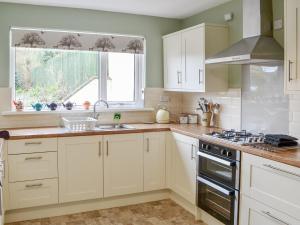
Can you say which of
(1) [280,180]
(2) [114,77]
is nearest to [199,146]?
(1) [280,180]

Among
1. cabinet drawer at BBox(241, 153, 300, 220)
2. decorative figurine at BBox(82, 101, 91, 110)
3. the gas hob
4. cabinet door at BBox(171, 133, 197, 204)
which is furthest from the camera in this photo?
decorative figurine at BBox(82, 101, 91, 110)

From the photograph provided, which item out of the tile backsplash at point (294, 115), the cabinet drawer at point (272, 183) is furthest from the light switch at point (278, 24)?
the cabinet drawer at point (272, 183)

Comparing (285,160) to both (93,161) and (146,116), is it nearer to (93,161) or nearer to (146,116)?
(93,161)

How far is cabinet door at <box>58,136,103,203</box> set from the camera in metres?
3.59

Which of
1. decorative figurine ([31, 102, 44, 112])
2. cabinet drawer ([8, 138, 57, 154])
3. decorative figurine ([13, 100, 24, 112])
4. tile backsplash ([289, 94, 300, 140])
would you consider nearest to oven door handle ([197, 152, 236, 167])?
tile backsplash ([289, 94, 300, 140])

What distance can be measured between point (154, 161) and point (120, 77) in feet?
4.25

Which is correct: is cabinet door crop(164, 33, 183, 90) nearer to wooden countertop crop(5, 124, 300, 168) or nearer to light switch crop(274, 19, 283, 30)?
wooden countertop crop(5, 124, 300, 168)

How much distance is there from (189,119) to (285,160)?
2.17 meters

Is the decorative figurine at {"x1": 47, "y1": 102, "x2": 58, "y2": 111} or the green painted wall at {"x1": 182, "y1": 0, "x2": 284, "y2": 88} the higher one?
the green painted wall at {"x1": 182, "y1": 0, "x2": 284, "y2": 88}

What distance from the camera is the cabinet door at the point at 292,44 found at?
2605 mm

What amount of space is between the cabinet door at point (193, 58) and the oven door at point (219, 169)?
0.89 m

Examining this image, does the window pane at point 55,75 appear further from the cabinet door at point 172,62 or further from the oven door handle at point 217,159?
the oven door handle at point 217,159

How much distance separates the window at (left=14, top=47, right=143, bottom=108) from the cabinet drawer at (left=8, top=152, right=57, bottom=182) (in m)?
0.94

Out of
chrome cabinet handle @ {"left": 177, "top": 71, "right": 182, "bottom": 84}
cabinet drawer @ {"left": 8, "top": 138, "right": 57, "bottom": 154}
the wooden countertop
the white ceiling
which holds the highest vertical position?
the white ceiling
